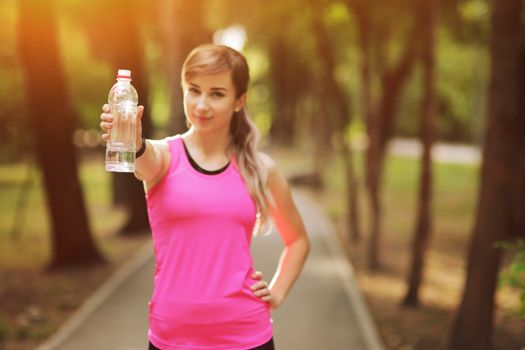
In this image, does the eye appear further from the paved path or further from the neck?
the paved path

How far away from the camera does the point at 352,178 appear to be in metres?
16.8

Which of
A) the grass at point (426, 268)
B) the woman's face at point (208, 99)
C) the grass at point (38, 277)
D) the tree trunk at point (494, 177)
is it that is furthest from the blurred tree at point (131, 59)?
the woman's face at point (208, 99)

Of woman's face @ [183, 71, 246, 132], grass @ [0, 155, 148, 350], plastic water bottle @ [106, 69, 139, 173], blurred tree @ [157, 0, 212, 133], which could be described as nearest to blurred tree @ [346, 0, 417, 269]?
blurred tree @ [157, 0, 212, 133]

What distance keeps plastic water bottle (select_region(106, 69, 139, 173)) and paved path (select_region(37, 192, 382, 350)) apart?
5.24 m

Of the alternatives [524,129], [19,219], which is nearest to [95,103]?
[19,219]

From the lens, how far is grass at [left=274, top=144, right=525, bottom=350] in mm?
9377

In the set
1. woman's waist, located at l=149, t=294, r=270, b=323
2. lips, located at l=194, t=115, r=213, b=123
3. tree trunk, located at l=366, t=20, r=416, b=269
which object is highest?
lips, located at l=194, t=115, r=213, b=123

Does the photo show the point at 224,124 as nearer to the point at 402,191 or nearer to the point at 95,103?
the point at 402,191

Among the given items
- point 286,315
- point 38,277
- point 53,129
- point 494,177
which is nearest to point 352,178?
point 53,129

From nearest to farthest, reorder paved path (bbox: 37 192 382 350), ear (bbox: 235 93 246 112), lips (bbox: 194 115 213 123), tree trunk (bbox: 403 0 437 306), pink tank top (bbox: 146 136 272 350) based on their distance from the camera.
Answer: pink tank top (bbox: 146 136 272 350), lips (bbox: 194 115 213 123), ear (bbox: 235 93 246 112), paved path (bbox: 37 192 382 350), tree trunk (bbox: 403 0 437 306)

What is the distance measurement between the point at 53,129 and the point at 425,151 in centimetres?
573

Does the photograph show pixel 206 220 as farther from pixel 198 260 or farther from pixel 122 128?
pixel 122 128

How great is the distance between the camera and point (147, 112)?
1675cm

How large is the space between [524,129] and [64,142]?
28.3ft
